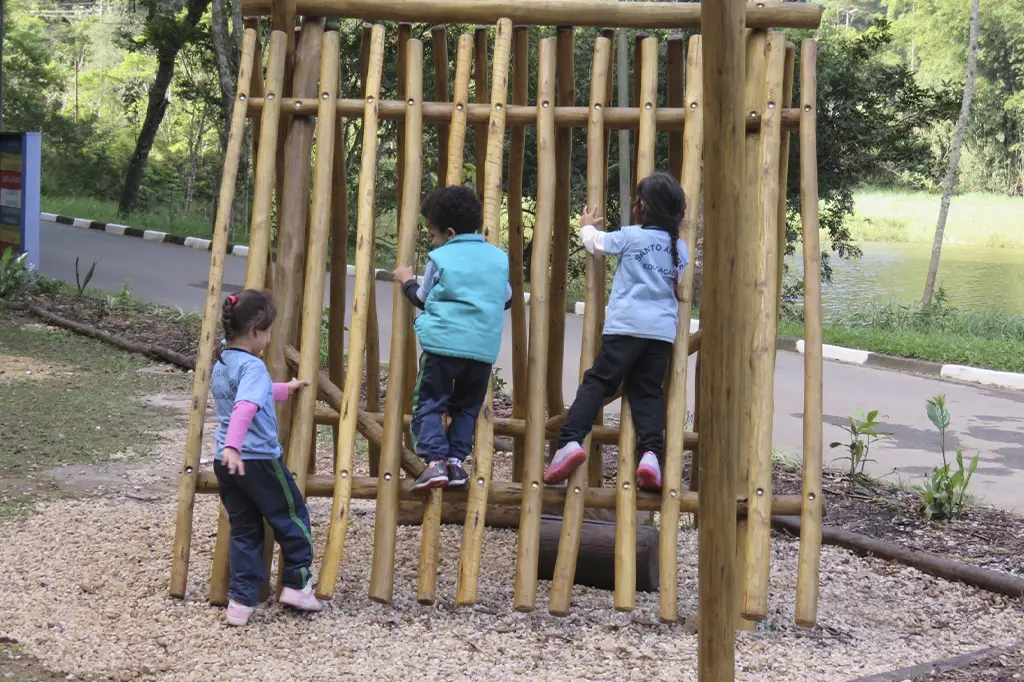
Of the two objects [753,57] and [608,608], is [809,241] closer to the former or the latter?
[753,57]

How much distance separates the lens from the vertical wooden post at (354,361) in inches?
174

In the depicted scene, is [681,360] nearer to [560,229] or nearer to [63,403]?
[560,229]

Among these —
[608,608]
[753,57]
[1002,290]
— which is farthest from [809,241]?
[1002,290]

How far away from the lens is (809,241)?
459 centimetres

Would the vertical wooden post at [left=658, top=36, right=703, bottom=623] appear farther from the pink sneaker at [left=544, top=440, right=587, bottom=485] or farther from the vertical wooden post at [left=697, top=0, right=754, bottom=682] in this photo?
the vertical wooden post at [left=697, top=0, right=754, bottom=682]

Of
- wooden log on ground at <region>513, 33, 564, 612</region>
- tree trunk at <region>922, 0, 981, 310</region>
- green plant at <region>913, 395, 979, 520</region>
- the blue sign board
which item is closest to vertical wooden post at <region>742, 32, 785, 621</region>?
wooden log on ground at <region>513, 33, 564, 612</region>

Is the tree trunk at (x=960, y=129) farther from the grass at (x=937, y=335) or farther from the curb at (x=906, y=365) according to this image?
the curb at (x=906, y=365)

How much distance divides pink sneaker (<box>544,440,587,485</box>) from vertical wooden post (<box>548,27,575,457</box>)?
0.71 meters

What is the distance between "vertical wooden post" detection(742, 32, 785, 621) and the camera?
438cm

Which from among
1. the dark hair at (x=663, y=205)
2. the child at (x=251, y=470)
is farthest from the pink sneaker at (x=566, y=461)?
the child at (x=251, y=470)

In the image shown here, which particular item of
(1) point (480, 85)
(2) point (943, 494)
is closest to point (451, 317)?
(1) point (480, 85)

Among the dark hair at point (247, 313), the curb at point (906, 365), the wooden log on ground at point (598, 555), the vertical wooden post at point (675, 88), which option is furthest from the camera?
the curb at point (906, 365)

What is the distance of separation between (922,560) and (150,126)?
18.9 meters

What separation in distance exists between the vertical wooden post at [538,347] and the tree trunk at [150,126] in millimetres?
15860
